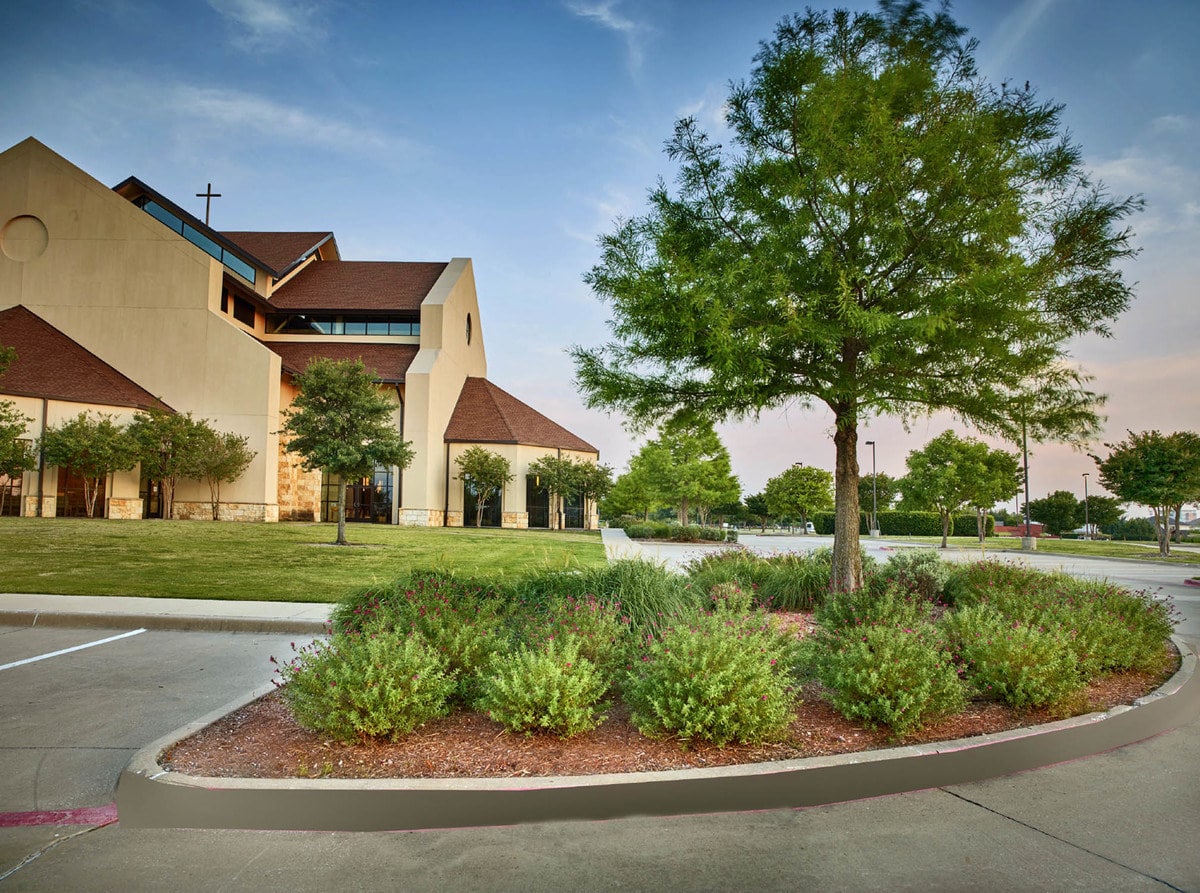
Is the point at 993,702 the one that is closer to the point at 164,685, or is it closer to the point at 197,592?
the point at 164,685

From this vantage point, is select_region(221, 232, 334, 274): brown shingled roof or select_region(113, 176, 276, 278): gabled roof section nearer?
select_region(113, 176, 276, 278): gabled roof section

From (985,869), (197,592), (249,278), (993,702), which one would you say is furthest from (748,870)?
(249,278)

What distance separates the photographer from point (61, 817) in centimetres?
367

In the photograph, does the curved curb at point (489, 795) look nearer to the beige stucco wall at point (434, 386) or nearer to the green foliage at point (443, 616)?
the green foliage at point (443, 616)

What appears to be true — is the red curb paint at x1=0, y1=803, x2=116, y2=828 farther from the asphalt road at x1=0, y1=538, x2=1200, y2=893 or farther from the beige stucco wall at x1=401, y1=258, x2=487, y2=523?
the beige stucco wall at x1=401, y1=258, x2=487, y2=523

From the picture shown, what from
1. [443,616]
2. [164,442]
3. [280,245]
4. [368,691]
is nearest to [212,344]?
[164,442]

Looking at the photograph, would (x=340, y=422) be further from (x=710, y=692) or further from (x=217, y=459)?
(x=710, y=692)

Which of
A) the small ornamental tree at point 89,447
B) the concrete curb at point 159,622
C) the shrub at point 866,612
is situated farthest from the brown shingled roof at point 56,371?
the shrub at point 866,612

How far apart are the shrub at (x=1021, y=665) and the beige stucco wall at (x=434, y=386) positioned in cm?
3168

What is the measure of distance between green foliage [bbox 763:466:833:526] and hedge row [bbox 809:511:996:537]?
3.59 m

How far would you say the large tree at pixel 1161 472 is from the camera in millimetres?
28234

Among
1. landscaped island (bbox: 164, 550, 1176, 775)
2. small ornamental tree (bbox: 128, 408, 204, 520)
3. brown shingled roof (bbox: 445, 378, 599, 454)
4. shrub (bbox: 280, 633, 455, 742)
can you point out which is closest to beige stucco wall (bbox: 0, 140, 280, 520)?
small ornamental tree (bbox: 128, 408, 204, 520)

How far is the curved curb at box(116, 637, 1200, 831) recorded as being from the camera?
3.51 metres

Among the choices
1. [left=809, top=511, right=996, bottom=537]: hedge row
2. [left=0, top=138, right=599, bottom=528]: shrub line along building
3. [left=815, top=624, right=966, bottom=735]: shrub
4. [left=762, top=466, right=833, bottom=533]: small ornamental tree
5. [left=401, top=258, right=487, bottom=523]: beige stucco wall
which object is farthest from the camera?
[left=809, top=511, right=996, bottom=537]: hedge row
